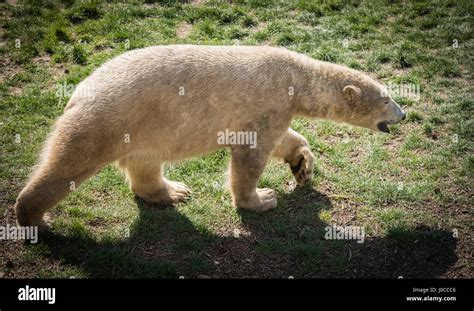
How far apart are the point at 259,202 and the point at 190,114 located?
1.87 meters

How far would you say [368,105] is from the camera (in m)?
8.16

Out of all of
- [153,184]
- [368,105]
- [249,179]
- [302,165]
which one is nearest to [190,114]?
[249,179]

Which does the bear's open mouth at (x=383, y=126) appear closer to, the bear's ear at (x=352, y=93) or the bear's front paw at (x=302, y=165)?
the bear's ear at (x=352, y=93)

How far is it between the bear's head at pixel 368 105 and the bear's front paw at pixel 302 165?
83 cm

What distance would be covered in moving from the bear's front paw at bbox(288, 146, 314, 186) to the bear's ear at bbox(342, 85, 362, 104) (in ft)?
3.63

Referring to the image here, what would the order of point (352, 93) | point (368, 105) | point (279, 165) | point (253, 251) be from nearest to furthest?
point (253, 251)
point (352, 93)
point (368, 105)
point (279, 165)

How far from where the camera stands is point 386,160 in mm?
9211

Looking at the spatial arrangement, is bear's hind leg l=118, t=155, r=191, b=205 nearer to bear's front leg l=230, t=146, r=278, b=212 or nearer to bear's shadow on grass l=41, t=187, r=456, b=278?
bear's shadow on grass l=41, t=187, r=456, b=278

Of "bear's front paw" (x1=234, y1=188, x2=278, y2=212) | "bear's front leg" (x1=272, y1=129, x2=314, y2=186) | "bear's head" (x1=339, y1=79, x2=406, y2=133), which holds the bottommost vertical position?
"bear's front paw" (x1=234, y1=188, x2=278, y2=212)

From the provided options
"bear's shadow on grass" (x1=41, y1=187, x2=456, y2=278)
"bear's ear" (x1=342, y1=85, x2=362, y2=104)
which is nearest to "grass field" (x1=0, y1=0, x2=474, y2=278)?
"bear's shadow on grass" (x1=41, y1=187, x2=456, y2=278)

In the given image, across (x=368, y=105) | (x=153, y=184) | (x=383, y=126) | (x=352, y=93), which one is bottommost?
(x=153, y=184)

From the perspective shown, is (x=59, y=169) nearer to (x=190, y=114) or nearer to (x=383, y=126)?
(x=190, y=114)

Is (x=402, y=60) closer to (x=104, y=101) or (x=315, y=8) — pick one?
(x=315, y=8)

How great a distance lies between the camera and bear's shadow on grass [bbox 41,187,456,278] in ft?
23.0
